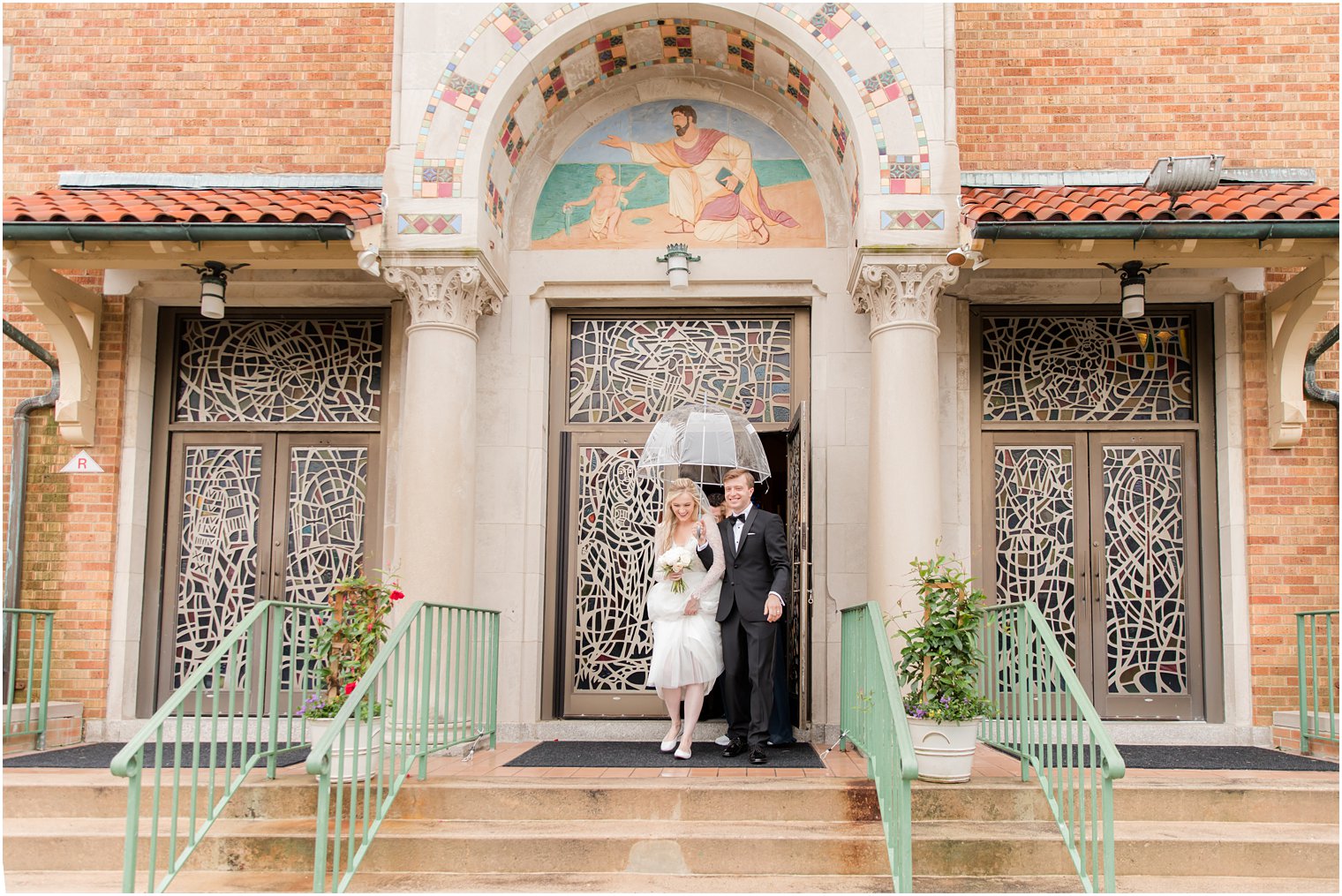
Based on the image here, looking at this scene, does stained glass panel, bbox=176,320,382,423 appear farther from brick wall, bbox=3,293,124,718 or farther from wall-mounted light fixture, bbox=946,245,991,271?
wall-mounted light fixture, bbox=946,245,991,271

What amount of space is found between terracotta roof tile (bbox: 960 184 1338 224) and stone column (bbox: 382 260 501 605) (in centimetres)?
348

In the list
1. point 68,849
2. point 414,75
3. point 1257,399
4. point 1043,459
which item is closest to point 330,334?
point 414,75

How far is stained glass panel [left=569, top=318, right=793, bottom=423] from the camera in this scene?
8.77 metres

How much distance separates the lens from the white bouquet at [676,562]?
728 cm

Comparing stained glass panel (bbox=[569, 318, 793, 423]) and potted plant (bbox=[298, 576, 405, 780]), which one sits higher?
stained glass panel (bbox=[569, 318, 793, 423])

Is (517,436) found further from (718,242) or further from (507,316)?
(718,242)

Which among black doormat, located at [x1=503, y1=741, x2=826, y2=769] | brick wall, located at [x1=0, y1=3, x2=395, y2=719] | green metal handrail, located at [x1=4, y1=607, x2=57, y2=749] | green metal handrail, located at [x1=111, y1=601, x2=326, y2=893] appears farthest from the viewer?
brick wall, located at [x1=0, y1=3, x2=395, y2=719]

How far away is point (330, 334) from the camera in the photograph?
29.4 feet

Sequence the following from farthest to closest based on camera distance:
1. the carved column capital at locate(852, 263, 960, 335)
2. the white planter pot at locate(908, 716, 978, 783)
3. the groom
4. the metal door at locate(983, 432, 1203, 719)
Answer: the metal door at locate(983, 432, 1203, 719) → the carved column capital at locate(852, 263, 960, 335) → the groom → the white planter pot at locate(908, 716, 978, 783)

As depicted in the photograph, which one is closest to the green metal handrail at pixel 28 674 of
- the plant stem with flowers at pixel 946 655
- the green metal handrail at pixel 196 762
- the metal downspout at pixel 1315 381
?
the green metal handrail at pixel 196 762

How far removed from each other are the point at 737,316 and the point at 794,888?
180 inches

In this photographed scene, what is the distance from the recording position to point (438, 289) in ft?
26.0

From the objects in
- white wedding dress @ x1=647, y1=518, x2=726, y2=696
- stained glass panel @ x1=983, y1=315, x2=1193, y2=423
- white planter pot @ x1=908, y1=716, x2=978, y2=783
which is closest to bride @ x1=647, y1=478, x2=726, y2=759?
white wedding dress @ x1=647, y1=518, x2=726, y2=696

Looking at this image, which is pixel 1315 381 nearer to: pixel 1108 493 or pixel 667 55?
pixel 1108 493
